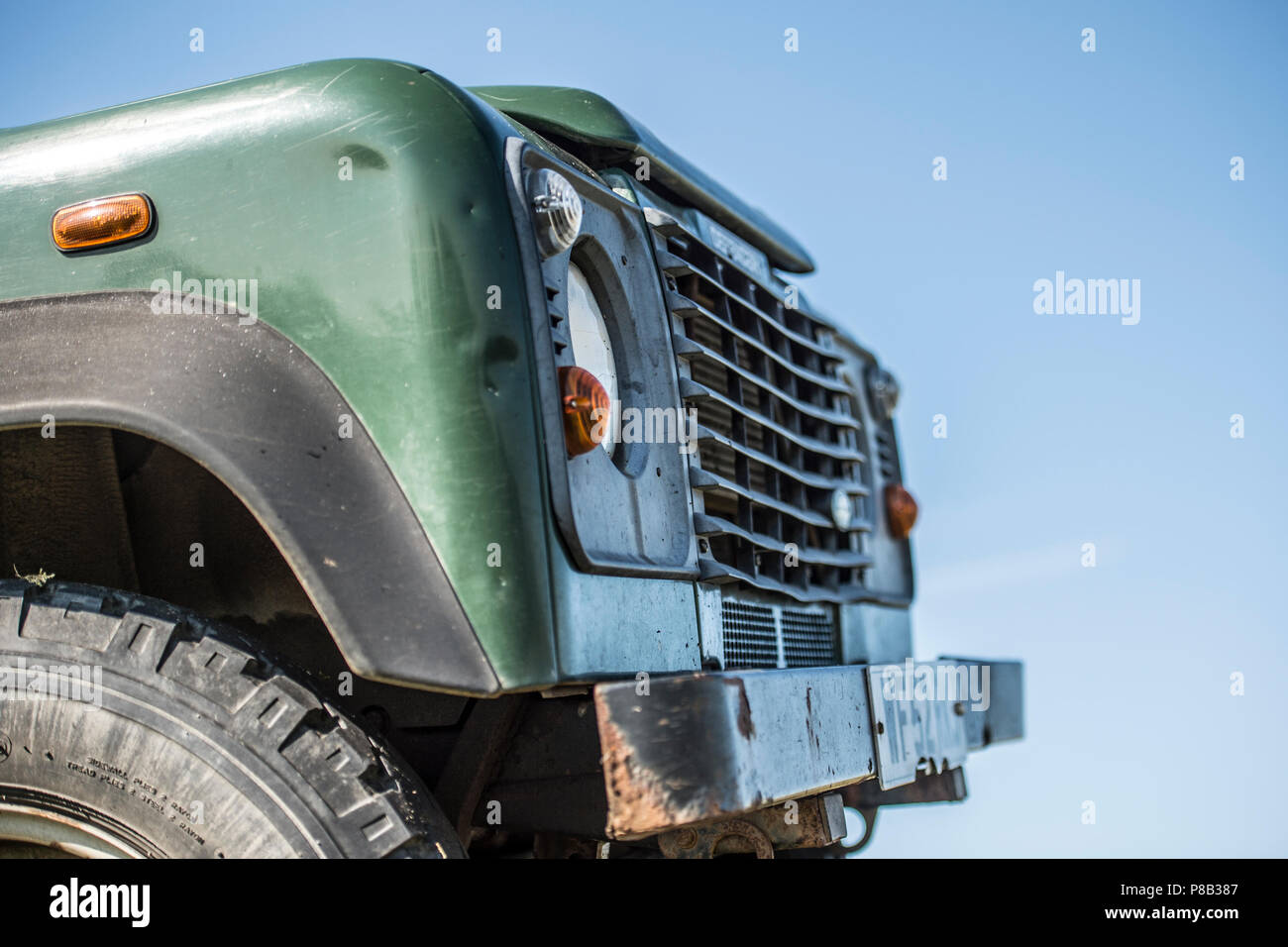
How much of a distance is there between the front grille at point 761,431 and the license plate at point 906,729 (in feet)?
1.18

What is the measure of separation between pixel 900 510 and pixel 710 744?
2.46 metres

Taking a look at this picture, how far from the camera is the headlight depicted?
2365mm

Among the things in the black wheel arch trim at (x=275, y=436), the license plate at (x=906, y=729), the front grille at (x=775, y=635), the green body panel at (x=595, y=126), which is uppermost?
the green body panel at (x=595, y=126)

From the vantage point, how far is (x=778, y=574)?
121 inches

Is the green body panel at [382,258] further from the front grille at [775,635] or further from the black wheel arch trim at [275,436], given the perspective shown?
the front grille at [775,635]

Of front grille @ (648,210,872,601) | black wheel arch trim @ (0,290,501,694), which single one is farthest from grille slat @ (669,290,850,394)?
black wheel arch trim @ (0,290,501,694)

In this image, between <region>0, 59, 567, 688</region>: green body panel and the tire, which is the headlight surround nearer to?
<region>0, 59, 567, 688</region>: green body panel

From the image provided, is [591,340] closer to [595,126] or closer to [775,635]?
[595,126]

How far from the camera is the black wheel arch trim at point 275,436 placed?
1.96m

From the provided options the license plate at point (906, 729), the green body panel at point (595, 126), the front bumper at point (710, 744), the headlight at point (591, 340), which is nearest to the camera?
the front bumper at point (710, 744)

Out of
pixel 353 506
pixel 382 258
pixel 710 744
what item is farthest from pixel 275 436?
pixel 710 744

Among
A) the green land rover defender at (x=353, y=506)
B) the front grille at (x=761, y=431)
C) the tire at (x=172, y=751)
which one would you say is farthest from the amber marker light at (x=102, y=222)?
the front grille at (x=761, y=431)

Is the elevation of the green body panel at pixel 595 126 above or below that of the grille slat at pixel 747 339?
above
